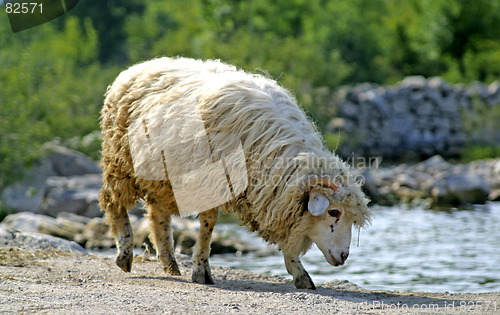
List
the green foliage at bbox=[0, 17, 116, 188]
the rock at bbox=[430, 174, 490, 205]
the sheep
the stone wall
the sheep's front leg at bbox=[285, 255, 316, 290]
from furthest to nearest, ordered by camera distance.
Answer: the stone wall < the rock at bbox=[430, 174, 490, 205] < the green foliage at bbox=[0, 17, 116, 188] < the sheep's front leg at bbox=[285, 255, 316, 290] < the sheep

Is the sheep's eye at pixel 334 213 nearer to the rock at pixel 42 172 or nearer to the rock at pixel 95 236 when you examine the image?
the rock at pixel 95 236

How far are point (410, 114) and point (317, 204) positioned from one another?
26.9m

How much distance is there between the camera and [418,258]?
35.2ft

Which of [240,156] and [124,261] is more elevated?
[240,156]

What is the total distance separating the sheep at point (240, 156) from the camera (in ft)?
20.4

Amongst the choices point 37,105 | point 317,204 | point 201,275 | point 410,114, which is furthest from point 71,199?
point 410,114

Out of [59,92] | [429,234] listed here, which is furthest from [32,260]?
[59,92]

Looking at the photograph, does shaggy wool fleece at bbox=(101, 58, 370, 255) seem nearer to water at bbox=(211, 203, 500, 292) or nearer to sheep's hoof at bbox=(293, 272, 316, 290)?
sheep's hoof at bbox=(293, 272, 316, 290)

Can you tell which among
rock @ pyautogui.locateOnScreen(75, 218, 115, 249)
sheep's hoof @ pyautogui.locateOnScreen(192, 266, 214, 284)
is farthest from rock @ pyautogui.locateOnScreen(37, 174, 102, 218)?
sheep's hoof @ pyautogui.locateOnScreen(192, 266, 214, 284)

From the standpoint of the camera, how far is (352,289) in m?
7.50

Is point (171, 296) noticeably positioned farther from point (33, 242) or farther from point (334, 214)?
point (33, 242)

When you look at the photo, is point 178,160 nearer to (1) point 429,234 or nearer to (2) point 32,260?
(2) point 32,260

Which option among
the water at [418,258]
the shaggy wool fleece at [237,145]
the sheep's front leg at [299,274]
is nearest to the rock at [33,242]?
the shaggy wool fleece at [237,145]

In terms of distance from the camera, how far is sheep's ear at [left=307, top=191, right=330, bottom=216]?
5.95 metres
